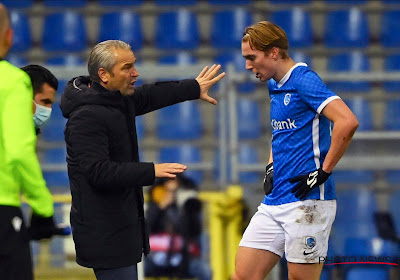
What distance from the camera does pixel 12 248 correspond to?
8.94ft

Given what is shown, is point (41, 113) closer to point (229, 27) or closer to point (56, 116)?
point (56, 116)

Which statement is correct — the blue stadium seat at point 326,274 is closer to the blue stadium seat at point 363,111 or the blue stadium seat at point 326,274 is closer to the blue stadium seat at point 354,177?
the blue stadium seat at point 354,177

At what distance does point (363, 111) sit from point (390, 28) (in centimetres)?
129

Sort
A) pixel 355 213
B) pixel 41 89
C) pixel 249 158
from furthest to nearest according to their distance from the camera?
pixel 355 213 < pixel 249 158 < pixel 41 89

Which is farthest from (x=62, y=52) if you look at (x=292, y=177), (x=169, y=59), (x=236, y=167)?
(x=292, y=177)

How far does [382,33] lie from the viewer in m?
9.44

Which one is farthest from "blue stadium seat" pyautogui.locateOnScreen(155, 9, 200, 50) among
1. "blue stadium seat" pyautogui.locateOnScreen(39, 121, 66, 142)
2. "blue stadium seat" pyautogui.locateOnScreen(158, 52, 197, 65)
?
"blue stadium seat" pyautogui.locateOnScreen(39, 121, 66, 142)

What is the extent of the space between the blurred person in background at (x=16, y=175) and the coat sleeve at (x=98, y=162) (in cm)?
49

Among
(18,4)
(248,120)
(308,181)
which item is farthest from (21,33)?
(308,181)

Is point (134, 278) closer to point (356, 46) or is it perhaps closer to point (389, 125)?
point (389, 125)

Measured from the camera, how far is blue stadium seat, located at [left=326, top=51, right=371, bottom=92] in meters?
8.96

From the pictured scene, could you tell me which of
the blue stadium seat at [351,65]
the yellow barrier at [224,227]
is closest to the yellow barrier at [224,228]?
the yellow barrier at [224,227]

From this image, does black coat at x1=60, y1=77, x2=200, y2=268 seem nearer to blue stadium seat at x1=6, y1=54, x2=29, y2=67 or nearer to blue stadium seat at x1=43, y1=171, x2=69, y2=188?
blue stadium seat at x1=43, y1=171, x2=69, y2=188

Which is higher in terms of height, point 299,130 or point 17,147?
point 17,147
